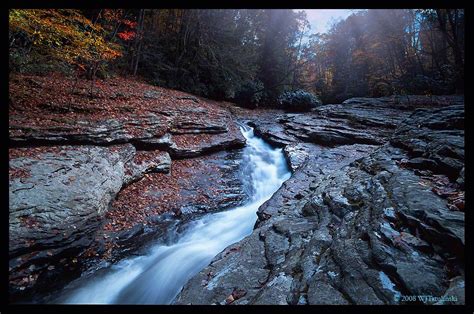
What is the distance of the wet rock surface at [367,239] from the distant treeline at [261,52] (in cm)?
742

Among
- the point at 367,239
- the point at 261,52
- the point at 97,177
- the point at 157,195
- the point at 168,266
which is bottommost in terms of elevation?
the point at 168,266

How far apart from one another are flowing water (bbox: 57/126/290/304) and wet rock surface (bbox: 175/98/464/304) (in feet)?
3.24

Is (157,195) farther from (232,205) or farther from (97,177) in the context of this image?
(232,205)

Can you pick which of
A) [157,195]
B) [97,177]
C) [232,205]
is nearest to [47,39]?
[97,177]

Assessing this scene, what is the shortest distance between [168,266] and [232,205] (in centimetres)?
255

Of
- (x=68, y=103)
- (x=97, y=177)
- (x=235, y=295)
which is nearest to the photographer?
(x=235, y=295)

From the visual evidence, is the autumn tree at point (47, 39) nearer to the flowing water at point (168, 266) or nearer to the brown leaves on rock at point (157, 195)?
the brown leaves on rock at point (157, 195)

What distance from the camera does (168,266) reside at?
4.91 m

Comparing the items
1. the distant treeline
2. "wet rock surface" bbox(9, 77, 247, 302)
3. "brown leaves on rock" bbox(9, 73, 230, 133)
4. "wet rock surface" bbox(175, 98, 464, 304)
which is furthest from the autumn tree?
"wet rock surface" bbox(175, 98, 464, 304)

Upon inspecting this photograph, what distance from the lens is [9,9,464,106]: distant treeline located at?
12.6 metres

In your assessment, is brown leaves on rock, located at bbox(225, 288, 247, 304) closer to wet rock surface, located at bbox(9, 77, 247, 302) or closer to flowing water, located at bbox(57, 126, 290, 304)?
flowing water, located at bbox(57, 126, 290, 304)

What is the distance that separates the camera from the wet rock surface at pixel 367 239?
2.45m

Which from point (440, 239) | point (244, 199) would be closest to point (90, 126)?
point (244, 199)
